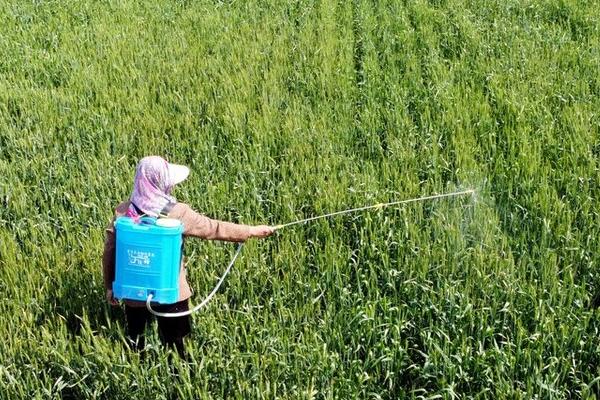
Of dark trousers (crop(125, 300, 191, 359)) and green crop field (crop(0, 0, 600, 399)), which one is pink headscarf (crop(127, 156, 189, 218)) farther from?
green crop field (crop(0, 0, 600, 399))

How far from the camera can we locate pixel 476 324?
2.90 meters

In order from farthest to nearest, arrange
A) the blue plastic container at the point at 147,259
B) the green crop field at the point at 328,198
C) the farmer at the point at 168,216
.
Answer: the green crop field at the point at 328,198, the farmer at the point at 168,216, the blue plastic container at the point at 147,259

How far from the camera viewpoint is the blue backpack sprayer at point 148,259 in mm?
2504

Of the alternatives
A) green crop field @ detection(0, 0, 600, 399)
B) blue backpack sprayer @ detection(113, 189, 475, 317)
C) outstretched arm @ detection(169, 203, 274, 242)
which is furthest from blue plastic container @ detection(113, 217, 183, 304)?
green crop field @ detection(0, 0, 600, 399)

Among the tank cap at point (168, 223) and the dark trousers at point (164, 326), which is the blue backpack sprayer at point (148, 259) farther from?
the dark trousers at point (164, 326)

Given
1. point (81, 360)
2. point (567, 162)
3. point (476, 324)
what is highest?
point (567, 162)

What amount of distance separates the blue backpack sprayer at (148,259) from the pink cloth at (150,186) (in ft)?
0.21

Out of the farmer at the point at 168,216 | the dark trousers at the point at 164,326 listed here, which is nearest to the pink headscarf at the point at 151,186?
the farmer at the point at 168,216

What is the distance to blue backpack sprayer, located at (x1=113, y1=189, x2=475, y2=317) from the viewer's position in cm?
250

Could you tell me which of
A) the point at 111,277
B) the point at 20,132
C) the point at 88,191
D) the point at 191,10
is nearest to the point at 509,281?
the point at 111,277

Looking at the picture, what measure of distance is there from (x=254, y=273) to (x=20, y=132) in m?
2.40

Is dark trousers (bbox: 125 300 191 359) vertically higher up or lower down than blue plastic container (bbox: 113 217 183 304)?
lower down

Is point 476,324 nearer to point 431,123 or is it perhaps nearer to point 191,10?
point 431,123

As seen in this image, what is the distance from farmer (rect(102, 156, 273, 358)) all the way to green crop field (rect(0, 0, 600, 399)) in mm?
94
